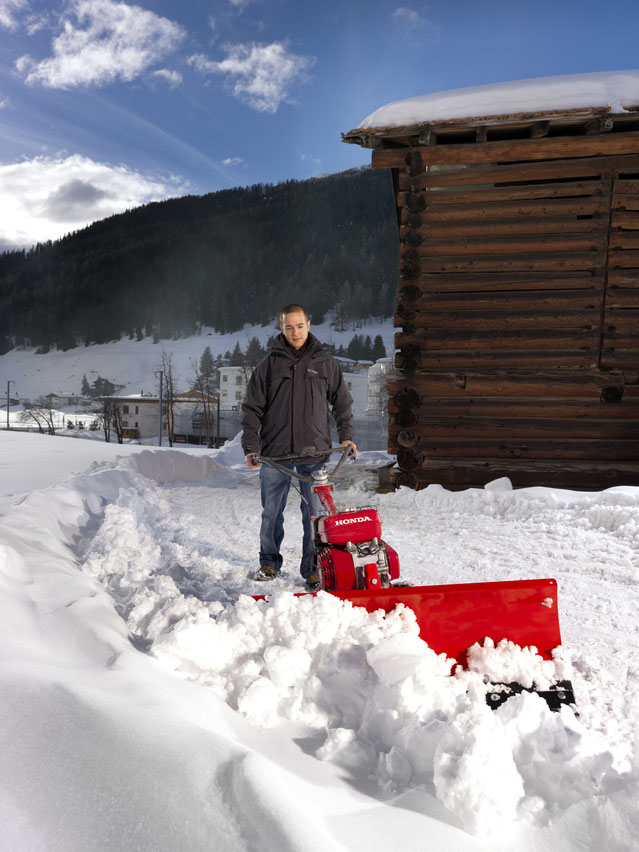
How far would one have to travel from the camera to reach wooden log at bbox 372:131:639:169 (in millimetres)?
7699

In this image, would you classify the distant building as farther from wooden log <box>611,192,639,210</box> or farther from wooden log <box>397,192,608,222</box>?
wooden log <box>611,192,639,210</box>

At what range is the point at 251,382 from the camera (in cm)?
390

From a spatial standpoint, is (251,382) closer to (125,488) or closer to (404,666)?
(404,666)

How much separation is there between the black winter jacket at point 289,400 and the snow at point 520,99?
5416 mm

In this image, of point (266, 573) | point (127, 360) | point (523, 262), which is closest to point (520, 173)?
point (523, 262)

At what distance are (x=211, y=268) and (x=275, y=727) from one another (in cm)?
15476

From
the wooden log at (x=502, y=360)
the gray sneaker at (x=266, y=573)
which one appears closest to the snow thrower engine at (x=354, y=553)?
the gray sneaker at (x=266, y=573)

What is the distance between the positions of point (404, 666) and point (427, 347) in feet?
22.3

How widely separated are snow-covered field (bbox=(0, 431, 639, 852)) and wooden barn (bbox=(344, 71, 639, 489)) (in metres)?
4.86

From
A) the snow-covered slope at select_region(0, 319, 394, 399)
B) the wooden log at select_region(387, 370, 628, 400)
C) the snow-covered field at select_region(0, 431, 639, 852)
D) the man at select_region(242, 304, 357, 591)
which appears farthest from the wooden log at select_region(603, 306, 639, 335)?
the snow-covered slope at select_region(0, 319, 394, 399)

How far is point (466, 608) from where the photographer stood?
2.43m

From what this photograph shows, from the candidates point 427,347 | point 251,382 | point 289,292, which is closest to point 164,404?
point 427,347

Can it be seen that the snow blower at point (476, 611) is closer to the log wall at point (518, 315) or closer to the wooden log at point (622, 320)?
the log wall at point (518, 315)

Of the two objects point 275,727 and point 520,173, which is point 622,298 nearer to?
point 520,173
